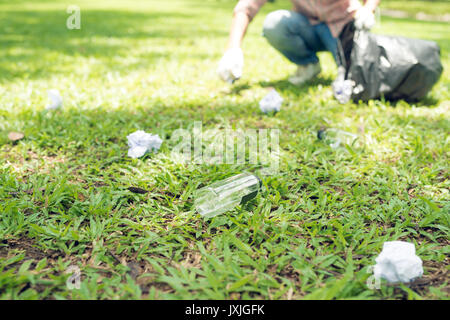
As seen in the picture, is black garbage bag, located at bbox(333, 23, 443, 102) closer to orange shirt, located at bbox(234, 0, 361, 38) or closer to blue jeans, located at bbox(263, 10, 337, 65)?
orange shirt, located at bbox(234, 0, 361, 38)

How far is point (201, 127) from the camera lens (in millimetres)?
2211

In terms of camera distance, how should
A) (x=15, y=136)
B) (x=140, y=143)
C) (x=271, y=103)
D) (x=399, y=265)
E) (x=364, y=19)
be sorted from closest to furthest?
(x=399, y=265) → (x=140, y=143) → (x=15, y=136) → (x=271, y=103) → (x=364, y=19)

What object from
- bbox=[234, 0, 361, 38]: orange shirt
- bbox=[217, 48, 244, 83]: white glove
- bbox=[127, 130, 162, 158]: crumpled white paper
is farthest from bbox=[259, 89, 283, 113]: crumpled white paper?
bbox=[127, 130, 162, 158]: crumpled white paper

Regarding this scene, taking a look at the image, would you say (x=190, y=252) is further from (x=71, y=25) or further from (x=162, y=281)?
(x=71, y=25)

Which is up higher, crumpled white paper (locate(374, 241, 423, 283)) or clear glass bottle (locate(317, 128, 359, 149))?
clear glass bottle (locate(317, 128, 359, 149))

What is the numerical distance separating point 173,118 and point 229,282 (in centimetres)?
139

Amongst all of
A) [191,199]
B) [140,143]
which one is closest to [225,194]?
[191,199]

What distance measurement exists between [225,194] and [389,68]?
1.63 meters

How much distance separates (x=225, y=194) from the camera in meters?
1.56

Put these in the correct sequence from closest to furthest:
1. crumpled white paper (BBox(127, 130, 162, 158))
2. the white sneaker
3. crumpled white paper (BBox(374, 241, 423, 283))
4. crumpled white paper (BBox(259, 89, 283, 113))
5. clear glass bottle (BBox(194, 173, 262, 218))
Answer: crumpled white paper (BBox(374, 241, 423, 283)), clear glass bottle (BBox(194, 173, 262, 218)), crumpled white paper (BBox(127, 130, 162, 158)), crumpled white paper (BBox(259, 89, 283, 113)), the white sneaker

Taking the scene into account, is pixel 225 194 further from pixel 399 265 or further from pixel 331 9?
pixel 331 9

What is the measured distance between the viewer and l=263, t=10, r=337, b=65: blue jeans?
2865 mm

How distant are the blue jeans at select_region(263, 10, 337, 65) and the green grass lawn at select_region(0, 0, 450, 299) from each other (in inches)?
13.2

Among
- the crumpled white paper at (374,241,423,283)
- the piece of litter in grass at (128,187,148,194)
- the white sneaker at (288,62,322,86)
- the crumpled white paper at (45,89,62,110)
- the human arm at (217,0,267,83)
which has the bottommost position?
the crumpled white paper at (374,241,423,283)
